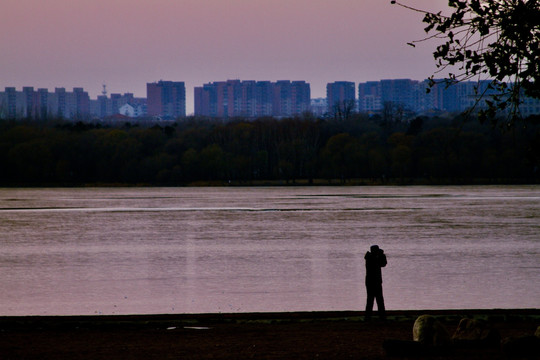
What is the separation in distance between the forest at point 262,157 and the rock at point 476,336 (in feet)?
307

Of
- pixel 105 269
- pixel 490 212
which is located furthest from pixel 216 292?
pixel 490 212

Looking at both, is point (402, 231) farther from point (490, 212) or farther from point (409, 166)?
point (409, 166)

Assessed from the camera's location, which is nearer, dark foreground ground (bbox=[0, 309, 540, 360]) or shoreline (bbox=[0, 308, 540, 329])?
dark foreground ground (bbox=[0, 309, 540, 360])

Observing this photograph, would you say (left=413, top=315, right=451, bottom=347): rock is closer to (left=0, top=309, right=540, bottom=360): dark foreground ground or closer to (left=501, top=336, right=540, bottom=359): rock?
(left=0, top=309, right=540, bottom=360): dark foreground ground

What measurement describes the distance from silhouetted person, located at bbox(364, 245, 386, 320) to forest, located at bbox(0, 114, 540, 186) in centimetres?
9157

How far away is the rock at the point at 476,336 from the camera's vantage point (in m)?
9.68

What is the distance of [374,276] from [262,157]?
9737 cm

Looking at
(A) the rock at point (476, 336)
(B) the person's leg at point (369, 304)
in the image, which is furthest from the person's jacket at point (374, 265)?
(A) the rock at point (476, 336)

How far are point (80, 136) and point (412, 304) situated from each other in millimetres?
103603

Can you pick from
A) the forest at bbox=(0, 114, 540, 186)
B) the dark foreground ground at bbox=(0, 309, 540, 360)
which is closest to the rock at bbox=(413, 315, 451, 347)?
the dark foreground ground at bbox=(0, 309, 540, 360)

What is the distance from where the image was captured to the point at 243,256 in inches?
948

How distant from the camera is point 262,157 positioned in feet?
359

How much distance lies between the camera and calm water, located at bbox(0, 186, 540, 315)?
15.6 meters

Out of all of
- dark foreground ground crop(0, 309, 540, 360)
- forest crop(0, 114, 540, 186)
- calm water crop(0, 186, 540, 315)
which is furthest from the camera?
forest crop(0, 114, 540, 186)
